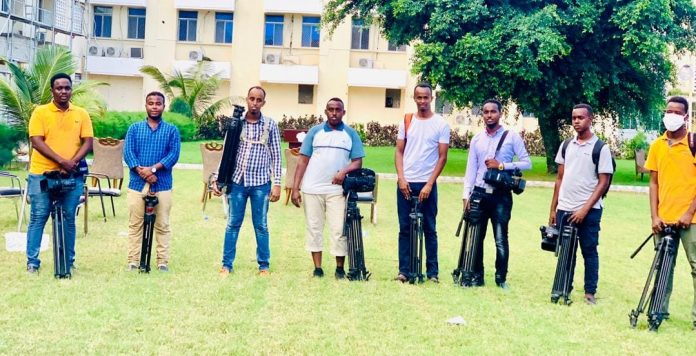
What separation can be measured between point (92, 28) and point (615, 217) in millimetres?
30098

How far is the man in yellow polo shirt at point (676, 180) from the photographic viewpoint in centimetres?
668

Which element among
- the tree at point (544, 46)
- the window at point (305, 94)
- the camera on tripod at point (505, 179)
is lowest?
the camera on tripod at point (505, 179)

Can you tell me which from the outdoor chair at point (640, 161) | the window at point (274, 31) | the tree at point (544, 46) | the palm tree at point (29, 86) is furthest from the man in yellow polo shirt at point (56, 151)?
the window at point (274, 31)

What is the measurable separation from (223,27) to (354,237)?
32953 millimetres

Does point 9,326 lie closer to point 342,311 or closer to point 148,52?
point 342,311

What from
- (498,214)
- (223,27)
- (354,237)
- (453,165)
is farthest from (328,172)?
(223,27)

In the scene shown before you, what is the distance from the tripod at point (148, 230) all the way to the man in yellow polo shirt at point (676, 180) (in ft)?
14.5

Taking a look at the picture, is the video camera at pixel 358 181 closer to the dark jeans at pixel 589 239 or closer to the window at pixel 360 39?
the dark jeans at pixel 589 239

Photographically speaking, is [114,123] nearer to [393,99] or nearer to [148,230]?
[393,99]

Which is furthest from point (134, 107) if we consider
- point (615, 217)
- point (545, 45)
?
point (615, 217)

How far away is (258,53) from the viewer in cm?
3944

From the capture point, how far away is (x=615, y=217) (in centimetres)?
1585

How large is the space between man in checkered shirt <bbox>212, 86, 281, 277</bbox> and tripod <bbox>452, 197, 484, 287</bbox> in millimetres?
1827

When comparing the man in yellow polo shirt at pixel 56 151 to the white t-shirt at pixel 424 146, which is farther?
the white t-shirt at pixel 424 146
